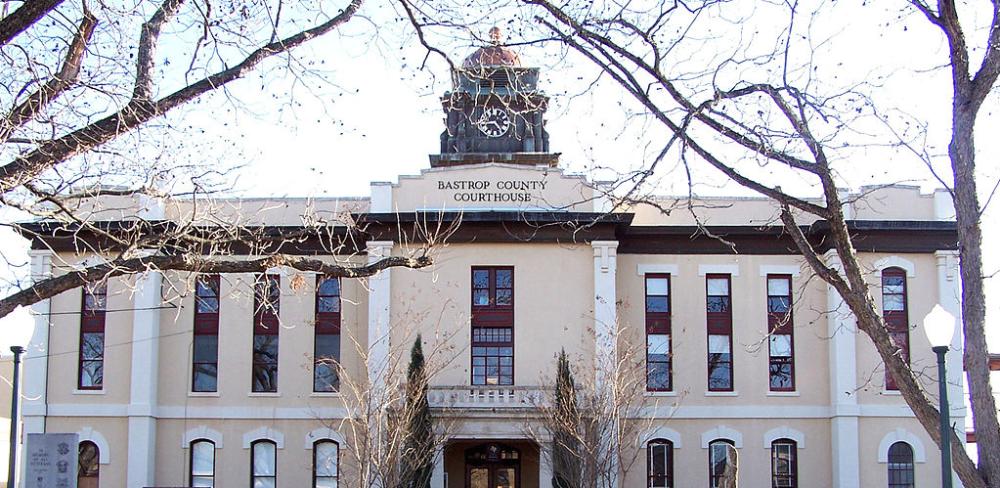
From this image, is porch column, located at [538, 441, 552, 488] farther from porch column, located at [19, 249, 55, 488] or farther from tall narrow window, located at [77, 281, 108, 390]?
porch column, located at [19, 249, 55, 488]

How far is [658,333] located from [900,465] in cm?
769

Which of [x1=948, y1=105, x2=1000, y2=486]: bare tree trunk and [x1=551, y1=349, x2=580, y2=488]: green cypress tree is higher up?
[x1=948, y1=105, x2=1000, y2=486]: bare tree trunk

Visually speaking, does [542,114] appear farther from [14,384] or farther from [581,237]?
[14,384]

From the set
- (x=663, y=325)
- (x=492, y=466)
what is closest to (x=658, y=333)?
(x=663, y=325)

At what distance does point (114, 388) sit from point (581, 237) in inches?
545

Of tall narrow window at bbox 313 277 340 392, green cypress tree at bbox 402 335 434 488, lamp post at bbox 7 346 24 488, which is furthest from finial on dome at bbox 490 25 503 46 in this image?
tall narrow window at bbox 313 277 340 392

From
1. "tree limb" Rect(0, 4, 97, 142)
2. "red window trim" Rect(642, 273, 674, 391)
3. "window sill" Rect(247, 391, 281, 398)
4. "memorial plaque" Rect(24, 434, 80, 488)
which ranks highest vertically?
"tree limb" Rect(0, 4, 97, 142)

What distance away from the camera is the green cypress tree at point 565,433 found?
101 ft

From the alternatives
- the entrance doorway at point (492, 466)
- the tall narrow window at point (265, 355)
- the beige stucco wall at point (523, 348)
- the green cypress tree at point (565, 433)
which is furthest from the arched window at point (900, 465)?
the tall narrow window at point (265, 355)

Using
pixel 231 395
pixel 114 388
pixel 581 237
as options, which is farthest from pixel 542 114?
pixel 114 388

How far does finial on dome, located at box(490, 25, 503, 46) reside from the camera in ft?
47.1

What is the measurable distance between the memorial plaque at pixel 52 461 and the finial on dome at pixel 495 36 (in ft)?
30.0

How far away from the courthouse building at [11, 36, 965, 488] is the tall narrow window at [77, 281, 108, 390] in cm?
6

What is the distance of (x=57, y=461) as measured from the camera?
19203 millimetres
